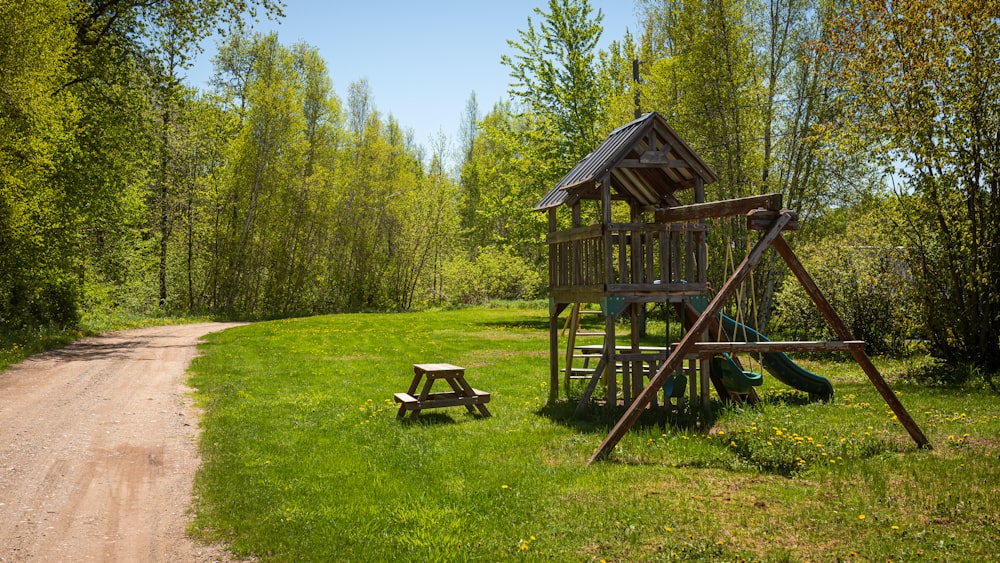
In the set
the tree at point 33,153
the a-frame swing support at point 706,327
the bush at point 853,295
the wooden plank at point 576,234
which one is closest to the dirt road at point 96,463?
the a-frame swing support at point 706,327

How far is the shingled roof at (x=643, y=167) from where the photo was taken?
10.3 meters

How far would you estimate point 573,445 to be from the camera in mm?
8422

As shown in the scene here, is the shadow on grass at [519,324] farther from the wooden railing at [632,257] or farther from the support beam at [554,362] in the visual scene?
the wooden railing at [632,257]

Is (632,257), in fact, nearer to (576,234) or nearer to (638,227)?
(638,227)

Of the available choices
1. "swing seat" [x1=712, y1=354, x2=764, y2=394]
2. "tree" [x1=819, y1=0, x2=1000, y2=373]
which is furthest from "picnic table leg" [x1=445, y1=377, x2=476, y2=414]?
"tree" [x1=819, y1=0, x2=1000, y2=373]

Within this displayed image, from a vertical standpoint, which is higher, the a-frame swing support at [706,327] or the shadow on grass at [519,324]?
the a-frame swing support at [706,327]

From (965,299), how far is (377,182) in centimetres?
3349

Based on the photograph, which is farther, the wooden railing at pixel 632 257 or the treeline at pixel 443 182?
the treeline at pixel 443 182

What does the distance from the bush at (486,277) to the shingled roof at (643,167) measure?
35.2 m

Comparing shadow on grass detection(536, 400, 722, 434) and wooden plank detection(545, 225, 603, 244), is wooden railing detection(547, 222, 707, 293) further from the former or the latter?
shadow on grass detection(536, 400, 722, 434)

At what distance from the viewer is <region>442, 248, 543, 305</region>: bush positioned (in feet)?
156

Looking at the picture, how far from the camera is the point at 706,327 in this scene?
7.93 meters

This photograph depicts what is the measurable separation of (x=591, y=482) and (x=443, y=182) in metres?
41.4

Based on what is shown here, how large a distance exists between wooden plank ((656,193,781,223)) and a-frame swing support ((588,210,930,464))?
0.24m
